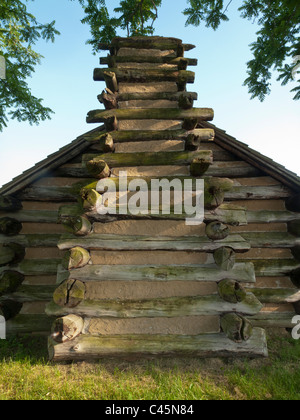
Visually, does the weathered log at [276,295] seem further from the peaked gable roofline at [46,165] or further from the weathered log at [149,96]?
the peaked gable roofline at [46,165]

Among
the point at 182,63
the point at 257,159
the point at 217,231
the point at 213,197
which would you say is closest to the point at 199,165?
the point at 213,197

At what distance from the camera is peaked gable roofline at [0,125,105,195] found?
15.4 feet

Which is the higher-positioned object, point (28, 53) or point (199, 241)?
point (28, 53)

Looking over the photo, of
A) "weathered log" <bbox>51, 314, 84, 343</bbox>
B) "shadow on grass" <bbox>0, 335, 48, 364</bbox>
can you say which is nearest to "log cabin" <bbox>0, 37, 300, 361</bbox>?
"weathered log" <bbox>51, 314, 84, 343</bbox>

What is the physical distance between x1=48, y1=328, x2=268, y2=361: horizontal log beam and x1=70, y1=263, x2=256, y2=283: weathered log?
0.83m

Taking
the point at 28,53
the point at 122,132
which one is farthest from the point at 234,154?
the point at 28,53

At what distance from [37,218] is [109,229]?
2.15 metres

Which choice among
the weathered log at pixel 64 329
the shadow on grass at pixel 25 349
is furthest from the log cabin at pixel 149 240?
the shadow on grass at pixel 25 349

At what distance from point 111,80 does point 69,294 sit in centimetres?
436

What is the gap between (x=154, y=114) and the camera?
4.56 m

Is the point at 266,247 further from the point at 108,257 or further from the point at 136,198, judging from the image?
the point at 108,257

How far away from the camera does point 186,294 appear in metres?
3.44

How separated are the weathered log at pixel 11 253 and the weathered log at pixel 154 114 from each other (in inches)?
123

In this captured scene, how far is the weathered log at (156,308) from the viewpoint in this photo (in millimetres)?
3242
